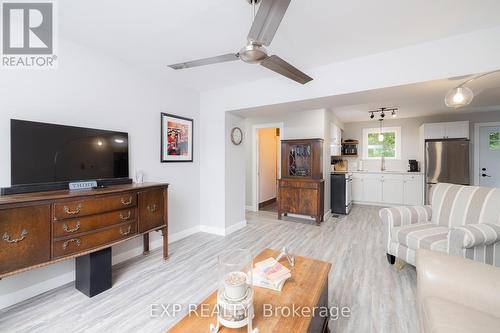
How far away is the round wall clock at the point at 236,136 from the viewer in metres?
3.84

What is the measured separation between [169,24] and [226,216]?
2.77 m

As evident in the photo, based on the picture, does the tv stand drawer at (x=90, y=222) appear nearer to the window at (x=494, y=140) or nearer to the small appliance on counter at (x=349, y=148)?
the small appliance on counter at (x=349, y=148)

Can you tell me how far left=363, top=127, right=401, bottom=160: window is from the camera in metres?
6.02

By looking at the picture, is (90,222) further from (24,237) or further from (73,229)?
(24,237)

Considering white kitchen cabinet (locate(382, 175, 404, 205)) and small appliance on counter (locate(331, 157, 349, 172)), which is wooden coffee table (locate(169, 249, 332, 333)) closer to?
small appliance on counter (locate(331, 157, 349, 172))

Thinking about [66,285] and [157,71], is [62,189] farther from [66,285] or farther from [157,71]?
[157,71]

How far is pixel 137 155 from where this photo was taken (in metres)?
2.82

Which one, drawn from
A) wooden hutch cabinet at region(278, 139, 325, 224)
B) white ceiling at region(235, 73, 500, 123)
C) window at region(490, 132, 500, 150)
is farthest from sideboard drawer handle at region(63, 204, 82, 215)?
window at region(490, 132, 500, 150)

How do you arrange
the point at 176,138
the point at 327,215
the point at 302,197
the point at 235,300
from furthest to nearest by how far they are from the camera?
1. the point at 327,215
2. the point at 302,197
3. the point at 176,138
4. the point at 235,300

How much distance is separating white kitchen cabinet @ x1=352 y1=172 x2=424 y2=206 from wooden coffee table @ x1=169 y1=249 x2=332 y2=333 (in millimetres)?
5112

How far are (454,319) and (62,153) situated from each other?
302 cm

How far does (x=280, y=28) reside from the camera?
1.99 meters

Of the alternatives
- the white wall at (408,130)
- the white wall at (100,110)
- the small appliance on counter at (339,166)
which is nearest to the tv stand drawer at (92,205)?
the white wall at (100,110)

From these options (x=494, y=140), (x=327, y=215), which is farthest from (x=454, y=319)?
(x=494, y=140)
